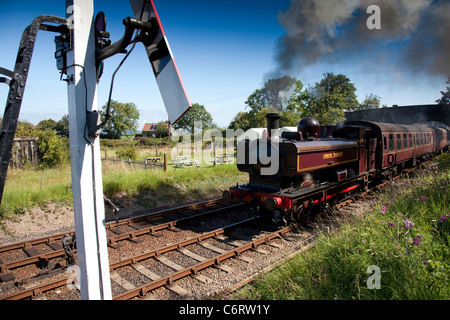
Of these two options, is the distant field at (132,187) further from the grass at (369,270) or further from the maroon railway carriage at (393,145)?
the grass at (369,270)

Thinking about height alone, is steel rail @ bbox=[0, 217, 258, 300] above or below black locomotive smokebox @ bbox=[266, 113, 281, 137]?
below

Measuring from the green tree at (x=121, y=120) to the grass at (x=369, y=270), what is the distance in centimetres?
5326

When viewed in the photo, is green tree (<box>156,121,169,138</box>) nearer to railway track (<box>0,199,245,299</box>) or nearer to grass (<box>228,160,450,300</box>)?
railway track (<box>0,199,245,299</box>)

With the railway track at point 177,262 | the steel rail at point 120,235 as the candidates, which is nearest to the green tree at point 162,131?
the steel rail at point 120,235

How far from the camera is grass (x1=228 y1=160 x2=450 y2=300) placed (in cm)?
319

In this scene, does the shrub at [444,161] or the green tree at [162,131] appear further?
the green tree at [162,131]

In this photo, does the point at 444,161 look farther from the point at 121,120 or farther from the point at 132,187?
the point at 121,120

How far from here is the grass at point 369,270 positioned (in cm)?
319

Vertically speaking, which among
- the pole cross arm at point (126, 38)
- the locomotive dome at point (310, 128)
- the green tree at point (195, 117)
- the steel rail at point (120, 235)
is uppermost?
the green tree at point (195, 117)

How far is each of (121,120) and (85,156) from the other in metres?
59.9

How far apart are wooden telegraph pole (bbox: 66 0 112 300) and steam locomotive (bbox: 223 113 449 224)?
449 cm

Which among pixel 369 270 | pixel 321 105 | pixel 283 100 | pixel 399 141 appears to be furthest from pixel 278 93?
pixel 369 270

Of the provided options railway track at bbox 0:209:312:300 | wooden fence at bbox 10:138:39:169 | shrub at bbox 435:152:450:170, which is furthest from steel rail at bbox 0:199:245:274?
wooden fence at bbox 10:138:39:169

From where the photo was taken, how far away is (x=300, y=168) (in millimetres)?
7039
